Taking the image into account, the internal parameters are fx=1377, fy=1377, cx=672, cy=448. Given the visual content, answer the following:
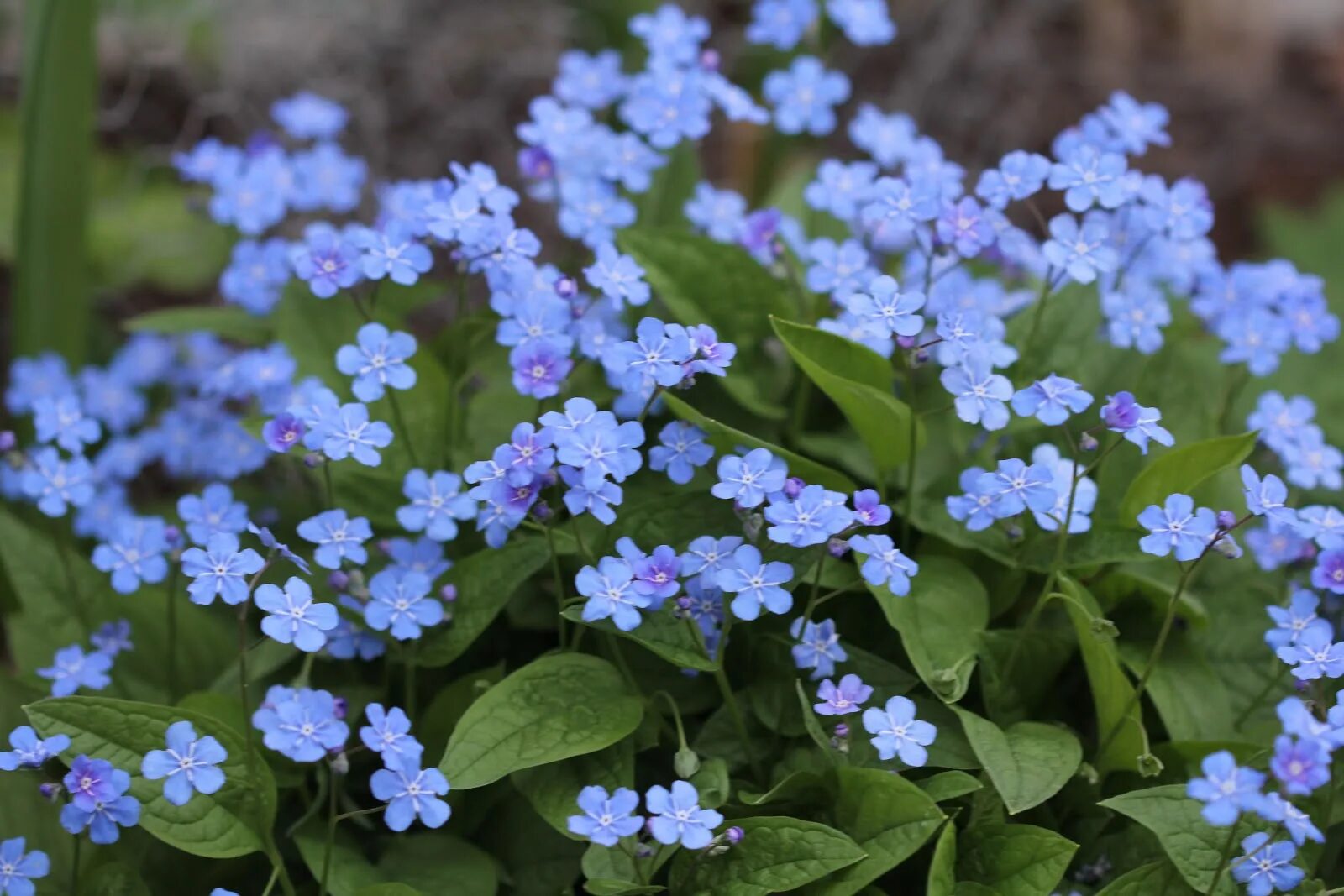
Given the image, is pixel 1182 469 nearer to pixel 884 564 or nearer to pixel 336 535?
pixel 884 564

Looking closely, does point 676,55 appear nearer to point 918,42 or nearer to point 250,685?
point 250,685

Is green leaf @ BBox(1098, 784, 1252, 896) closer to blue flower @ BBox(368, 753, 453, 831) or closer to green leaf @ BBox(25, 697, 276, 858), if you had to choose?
blue flower @ BBox(368, 753, 453, 831)

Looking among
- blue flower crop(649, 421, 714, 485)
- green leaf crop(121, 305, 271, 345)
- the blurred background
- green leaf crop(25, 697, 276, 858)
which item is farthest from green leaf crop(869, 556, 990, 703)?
the blurred background

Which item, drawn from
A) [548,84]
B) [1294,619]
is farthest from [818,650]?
[548,84]

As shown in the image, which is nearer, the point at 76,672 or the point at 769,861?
the point at 769,861

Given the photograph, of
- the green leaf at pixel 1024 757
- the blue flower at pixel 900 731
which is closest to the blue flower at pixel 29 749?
the blue flower at pixel 900 731
